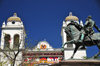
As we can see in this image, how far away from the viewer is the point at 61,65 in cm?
819

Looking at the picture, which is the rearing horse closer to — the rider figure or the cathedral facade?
the rider figure

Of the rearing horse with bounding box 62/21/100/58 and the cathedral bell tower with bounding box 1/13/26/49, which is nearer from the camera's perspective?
the rearing horse with bounding box 62/21/100/58

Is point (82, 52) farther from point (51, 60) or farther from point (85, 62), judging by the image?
point (85, 62)

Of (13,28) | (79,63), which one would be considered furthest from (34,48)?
(79,63)

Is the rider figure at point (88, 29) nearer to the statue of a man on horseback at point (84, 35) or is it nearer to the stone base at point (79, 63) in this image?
the statue of a man on horseback at point (84, 35)

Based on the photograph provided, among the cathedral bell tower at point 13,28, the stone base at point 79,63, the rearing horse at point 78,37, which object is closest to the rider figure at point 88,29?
the rearing horse at point 78,37

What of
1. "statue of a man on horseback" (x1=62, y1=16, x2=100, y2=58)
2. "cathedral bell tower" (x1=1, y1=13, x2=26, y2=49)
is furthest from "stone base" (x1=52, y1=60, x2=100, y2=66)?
"cathedral bell tower" (x1=1, y1=13, x2=26, y2=49)

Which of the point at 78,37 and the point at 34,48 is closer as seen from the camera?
the point at 78,37

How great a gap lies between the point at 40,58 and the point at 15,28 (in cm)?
777

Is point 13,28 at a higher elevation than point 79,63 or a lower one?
higher

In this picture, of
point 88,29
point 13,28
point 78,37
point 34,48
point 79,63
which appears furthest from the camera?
point 13,28

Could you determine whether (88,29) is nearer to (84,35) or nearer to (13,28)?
(84,35)

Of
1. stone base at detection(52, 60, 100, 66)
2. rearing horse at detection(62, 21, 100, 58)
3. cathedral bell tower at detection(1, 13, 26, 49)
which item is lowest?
stone base at detection(52, 60, 100, 66)

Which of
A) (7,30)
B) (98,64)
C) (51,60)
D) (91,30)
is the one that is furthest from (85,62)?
(7,30)
